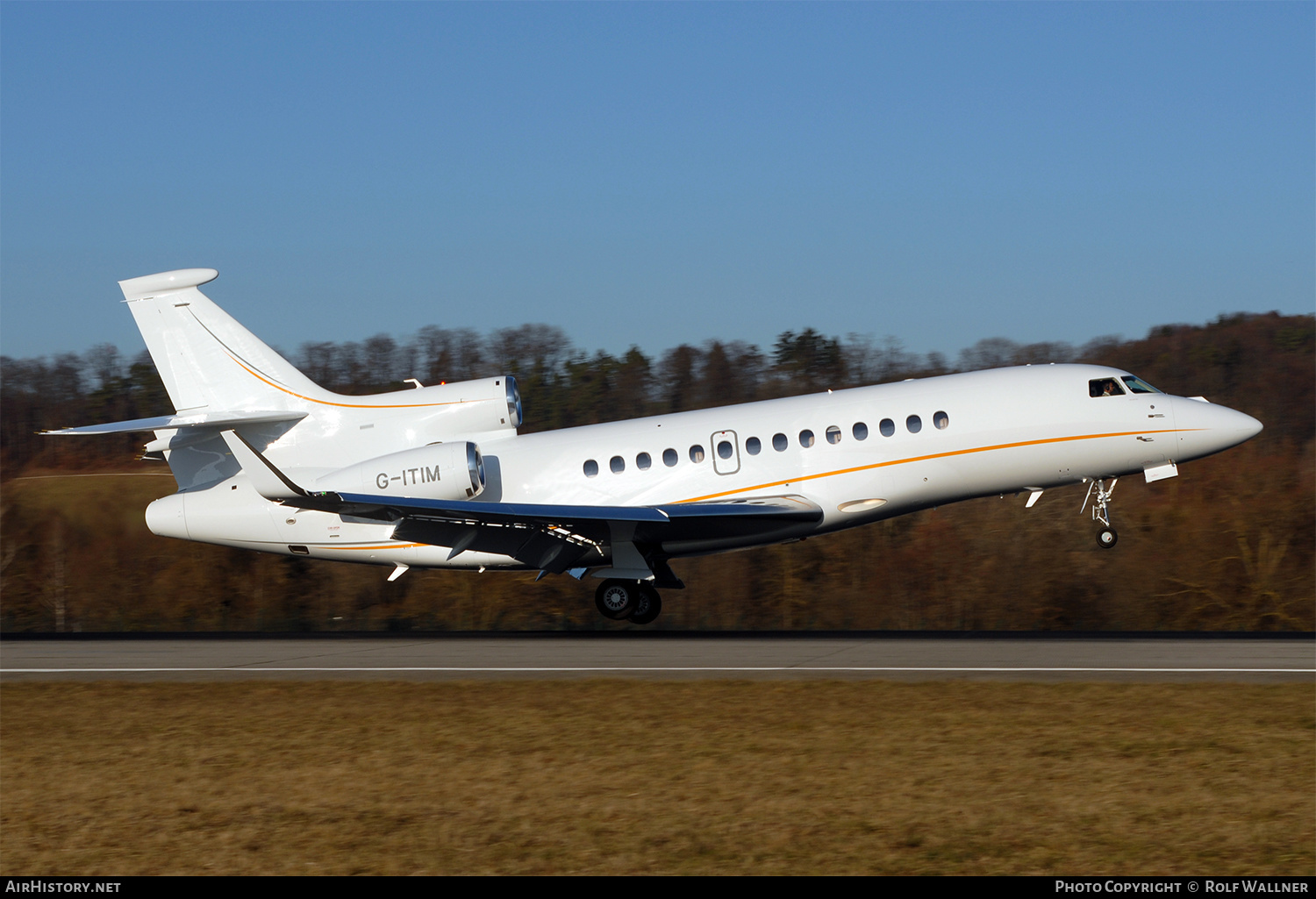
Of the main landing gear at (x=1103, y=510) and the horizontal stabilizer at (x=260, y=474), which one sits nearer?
the horizontal stabilizer at (x=260, y=474)

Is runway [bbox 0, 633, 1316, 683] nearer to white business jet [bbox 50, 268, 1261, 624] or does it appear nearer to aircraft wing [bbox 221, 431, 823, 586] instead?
aircraft wing [bbox 221, 431, 823, 586]

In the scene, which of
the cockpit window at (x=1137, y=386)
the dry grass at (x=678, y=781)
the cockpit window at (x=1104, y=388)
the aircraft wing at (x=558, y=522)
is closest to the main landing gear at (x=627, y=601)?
the aircraft wing at (x=558, y=522)

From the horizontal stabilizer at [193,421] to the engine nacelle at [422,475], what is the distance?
209cm

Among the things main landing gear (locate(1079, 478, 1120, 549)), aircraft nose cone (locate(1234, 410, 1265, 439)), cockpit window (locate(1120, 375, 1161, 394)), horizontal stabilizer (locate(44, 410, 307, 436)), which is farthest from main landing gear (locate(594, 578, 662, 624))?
aircraft nose cone (locate(1234, 410, 1265, 439))

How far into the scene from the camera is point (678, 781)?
9688mm

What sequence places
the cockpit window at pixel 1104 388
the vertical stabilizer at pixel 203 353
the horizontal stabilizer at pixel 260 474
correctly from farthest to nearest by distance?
the vertical stabilizer at pixel 203 353, the cockpit window at pixel 1104 388, the horizontal stabilizer at pixel 260 474

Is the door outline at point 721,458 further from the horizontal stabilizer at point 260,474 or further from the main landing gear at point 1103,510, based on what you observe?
the horizontal stabilizer at point 260,474

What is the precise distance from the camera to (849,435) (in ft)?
68.7

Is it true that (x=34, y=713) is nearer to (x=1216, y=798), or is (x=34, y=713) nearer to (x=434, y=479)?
(x=434, y=479)

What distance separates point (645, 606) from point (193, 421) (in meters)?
9.08

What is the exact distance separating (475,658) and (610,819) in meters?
8.85

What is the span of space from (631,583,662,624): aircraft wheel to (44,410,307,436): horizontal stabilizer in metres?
7.32

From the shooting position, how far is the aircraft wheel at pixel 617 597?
72.4ft
